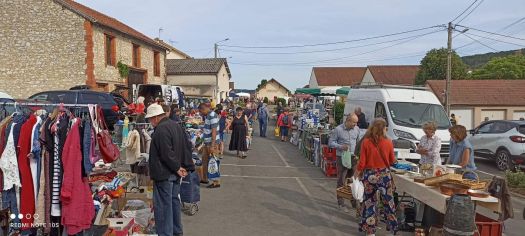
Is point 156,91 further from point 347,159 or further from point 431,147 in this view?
point 431,147

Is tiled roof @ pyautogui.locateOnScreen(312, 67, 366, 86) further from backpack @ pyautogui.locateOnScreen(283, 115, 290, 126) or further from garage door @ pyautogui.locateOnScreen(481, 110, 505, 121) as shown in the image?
backpack @ pyautogui.locateOnScreen(283, 115, 290, 126)

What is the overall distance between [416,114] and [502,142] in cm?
342

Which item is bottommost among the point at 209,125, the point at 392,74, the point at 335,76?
the point at 209,125

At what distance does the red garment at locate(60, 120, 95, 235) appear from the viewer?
465 centimetres

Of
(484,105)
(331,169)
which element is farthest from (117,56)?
(484,105)

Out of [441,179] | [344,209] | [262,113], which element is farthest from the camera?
[262,113]

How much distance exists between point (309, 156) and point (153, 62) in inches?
831

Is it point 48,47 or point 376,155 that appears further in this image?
point 48,47

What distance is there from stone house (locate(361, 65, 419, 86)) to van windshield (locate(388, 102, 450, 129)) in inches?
1942

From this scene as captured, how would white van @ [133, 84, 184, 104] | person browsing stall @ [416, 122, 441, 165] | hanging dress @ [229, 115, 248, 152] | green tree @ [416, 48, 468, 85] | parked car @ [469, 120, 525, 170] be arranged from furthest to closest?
green tree @ [416, 48, 468, 85] < white van @ [133, 84, 184, 104] < hanging dress @ [229, 115, 248, 152] < parked car @ [469, 120, 525, 170] < person browsing stall @ [416, 122, 441, 165]

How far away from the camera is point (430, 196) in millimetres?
5504

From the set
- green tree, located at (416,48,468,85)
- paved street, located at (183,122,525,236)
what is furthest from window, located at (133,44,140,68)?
green tree, located at (416,48,468,85)

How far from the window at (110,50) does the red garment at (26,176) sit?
20173 mm

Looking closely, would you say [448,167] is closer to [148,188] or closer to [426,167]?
[426,167]
